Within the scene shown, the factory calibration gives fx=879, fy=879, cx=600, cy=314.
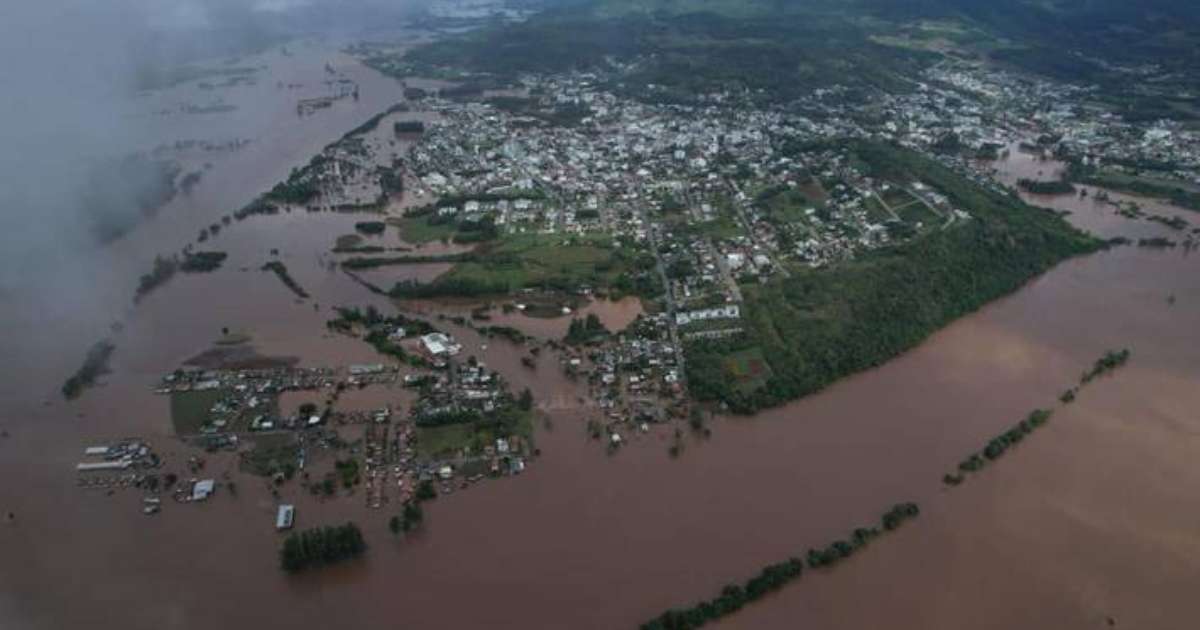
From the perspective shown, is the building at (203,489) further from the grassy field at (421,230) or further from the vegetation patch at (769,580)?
the grassy field at (421,230)

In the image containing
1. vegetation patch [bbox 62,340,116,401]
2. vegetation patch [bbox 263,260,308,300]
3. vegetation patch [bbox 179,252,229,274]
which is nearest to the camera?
vegetation patch [bbox 62,340,116,401]

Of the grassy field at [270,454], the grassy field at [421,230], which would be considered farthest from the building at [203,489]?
the grassy field at [421,230]

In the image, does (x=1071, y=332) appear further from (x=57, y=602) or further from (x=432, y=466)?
(x=57, y=602)

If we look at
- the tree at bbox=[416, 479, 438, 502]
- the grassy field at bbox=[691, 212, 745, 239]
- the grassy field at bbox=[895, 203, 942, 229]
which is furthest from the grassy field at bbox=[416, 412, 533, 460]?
the grassy field at bbox=[895, 203, 942, 229]

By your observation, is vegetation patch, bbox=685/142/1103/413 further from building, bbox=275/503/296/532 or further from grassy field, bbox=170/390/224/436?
grassy field, bbox=170/390/224/436

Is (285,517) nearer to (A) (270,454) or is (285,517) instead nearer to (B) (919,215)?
(A) (270,454)

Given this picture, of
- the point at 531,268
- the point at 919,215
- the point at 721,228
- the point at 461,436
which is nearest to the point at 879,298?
the point at 919,215
